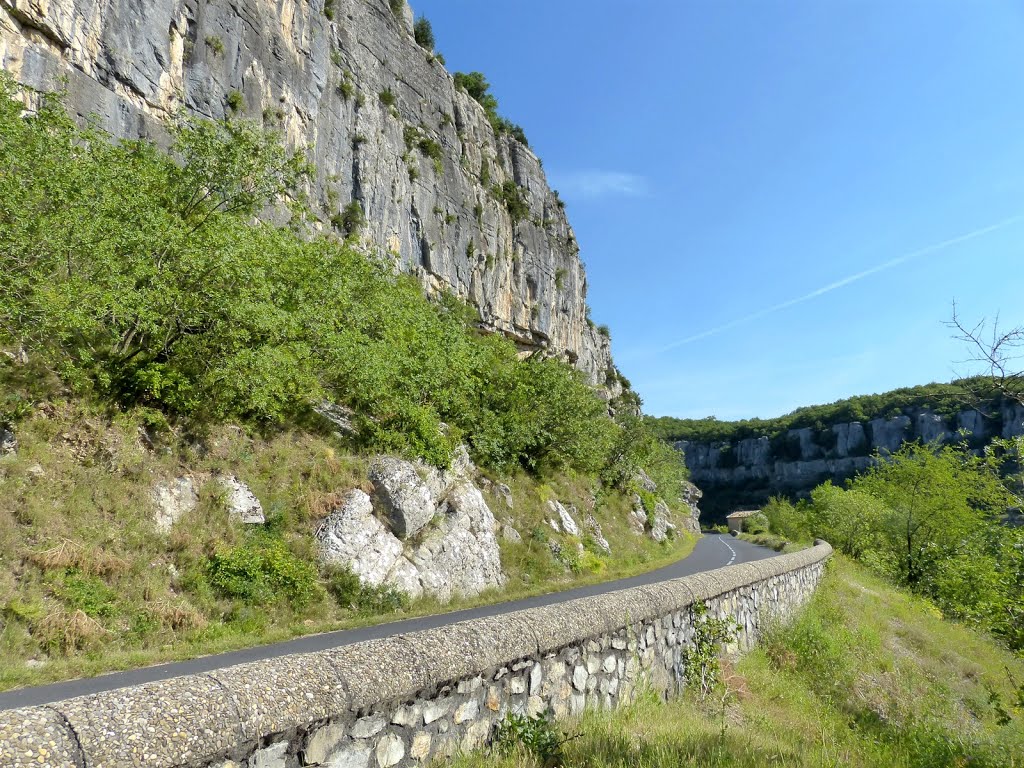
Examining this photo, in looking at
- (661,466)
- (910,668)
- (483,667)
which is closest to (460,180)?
(661,466)

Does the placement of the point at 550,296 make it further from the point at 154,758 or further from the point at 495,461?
the point at 154,758

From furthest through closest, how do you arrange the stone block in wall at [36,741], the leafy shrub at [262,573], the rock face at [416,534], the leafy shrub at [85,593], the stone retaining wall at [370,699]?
the rock face at [416,534] < the leafy shrub at [262,573] < the leafy shrub at [85,593] < the stone retaining wall at [370,699] < the stone block in wall at [36,741]

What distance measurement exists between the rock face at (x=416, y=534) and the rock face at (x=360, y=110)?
950cm

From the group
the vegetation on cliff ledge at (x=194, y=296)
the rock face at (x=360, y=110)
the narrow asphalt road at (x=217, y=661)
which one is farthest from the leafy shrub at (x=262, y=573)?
the rock face at (x=360, y=110)

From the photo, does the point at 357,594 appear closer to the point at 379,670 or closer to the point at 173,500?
the point at 173,500

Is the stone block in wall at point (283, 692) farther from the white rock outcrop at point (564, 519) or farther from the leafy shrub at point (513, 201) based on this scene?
the leafy shrub at point (513, 201)

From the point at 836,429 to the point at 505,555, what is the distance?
157 meters

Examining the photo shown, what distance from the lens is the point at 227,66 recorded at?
87.1ft

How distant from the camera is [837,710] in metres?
8.72

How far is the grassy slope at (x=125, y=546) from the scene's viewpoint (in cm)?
848

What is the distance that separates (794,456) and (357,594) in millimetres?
166995

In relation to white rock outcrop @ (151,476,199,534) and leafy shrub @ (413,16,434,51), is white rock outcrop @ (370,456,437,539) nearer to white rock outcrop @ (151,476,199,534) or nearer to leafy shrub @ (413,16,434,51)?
white rock outcrop @ (151,476,199,534)

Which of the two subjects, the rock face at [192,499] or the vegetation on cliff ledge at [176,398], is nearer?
the vegetation on cliff ledge at [176,398]

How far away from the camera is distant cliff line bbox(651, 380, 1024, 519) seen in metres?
131
